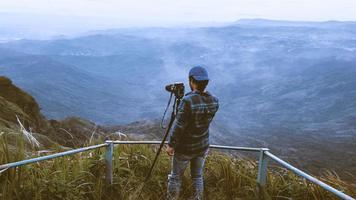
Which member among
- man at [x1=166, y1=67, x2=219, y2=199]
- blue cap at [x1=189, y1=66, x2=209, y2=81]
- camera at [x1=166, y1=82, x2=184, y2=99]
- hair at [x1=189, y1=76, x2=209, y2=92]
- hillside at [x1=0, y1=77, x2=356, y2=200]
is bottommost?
hillside at [x1=0, y1=77, x2=356, y2=200]

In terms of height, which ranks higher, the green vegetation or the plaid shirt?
the plaid shirt

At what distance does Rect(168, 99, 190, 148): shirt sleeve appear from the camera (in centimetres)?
554

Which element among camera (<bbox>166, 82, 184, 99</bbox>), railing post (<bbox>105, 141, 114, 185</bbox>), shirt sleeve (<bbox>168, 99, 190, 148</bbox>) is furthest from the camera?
railing post (<bbox>105, 141, 114, 185</bbox>)

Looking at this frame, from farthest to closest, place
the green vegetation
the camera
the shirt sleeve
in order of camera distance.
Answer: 1. the camera
2. the shirt sleeve
3. the green vegetation

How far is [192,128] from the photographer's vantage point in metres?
5.69

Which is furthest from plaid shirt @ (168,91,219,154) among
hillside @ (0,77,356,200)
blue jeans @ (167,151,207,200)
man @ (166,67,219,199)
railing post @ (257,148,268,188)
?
hillside @ (0,77,356,200)

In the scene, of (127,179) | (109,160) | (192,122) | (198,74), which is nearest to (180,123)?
(192,122)

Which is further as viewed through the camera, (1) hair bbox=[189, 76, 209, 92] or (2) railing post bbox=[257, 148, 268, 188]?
(2) railing post bbox=[257, 148, 268, 188]

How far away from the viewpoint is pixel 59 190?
17.9 ft

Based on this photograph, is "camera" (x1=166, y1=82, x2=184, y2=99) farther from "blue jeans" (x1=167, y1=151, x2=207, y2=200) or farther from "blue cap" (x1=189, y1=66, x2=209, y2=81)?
"blue jeans" (x1=167, y1=151, x2=207, y2=200)

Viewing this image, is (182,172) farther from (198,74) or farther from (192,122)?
(198,74)

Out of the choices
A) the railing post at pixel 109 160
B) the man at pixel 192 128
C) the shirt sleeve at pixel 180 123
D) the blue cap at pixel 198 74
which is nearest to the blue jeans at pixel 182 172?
the man at pixel 192 128

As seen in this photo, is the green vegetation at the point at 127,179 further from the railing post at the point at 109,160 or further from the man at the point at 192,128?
the man at the point at 192,128

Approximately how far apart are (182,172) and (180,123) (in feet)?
2.49
